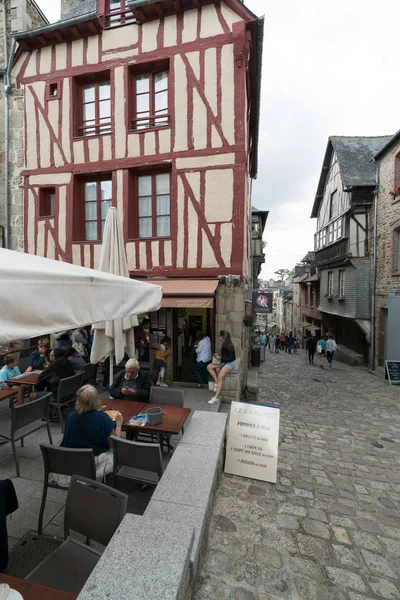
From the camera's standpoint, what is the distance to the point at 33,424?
397 cm

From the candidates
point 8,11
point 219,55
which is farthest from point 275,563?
point 8,11

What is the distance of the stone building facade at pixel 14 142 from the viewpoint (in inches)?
341

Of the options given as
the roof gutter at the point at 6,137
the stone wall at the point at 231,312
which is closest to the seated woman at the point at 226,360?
the stone wall at the point at 231,312

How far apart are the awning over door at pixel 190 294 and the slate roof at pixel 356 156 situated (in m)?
11.1

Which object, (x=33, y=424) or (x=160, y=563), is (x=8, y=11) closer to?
(x=33, y=424)

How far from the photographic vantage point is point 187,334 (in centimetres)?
1055

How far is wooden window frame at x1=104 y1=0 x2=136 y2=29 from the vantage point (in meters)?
7.49

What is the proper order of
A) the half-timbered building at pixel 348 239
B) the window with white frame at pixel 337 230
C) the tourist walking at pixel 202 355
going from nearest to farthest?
the tourist walking at pixel 202 355 < the half-timbered building at pixel 348 239 < the window with white frame at pixel 337 230

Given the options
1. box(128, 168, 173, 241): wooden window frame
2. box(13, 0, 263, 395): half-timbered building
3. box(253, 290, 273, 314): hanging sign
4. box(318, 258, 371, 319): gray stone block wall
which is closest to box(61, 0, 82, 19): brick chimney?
box(13, 0, 263, 395): half-timbered building

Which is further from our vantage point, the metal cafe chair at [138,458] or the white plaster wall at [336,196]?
the white plaster wall at [336,196]

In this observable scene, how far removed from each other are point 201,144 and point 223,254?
275cm

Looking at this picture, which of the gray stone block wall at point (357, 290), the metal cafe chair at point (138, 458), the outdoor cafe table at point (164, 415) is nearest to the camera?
the metal cafe chair at point (138, 458)

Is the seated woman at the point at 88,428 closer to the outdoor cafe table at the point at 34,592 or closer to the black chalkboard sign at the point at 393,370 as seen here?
the outdoor cafe table at the point at 34,592

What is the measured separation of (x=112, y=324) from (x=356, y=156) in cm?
1751
